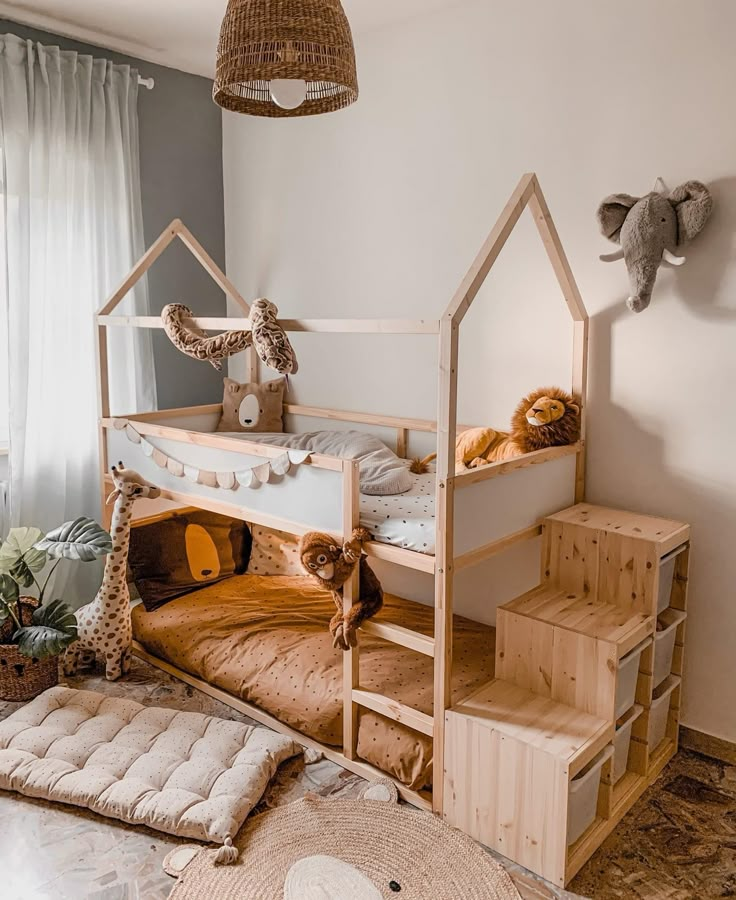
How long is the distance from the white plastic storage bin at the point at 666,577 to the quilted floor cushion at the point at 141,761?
117cm

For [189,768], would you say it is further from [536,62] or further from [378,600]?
[536,62]

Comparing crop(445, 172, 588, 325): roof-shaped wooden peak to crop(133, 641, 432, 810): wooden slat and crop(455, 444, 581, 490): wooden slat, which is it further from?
crop(133, 641, 432, 810): wooden slat

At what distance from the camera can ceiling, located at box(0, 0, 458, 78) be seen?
2.73 metres

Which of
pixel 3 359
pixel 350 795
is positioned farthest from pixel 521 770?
pixel 3 359

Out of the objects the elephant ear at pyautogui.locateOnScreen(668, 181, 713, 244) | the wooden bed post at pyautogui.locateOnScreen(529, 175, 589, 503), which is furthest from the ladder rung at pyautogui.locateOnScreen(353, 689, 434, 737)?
the elephant ear at pyautogui.locateOnScreen(668, 181, 713, 244)

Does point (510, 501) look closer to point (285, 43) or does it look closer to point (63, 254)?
point (285, 43)

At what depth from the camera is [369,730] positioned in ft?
7.41

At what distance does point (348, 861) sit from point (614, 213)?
1.92 metres

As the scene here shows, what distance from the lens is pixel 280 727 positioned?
2490 millimetres

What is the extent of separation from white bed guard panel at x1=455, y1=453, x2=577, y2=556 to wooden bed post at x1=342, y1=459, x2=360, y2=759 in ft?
1.03

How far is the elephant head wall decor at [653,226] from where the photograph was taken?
7.04 ft

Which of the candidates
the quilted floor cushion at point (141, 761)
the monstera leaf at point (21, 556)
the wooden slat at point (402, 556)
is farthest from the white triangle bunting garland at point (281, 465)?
the monstera leaf at point (21, 556)

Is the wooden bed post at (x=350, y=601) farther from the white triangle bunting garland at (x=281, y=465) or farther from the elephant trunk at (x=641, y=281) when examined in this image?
the elephant trunk at (x=641, y=281)

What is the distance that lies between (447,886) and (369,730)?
0.51m
